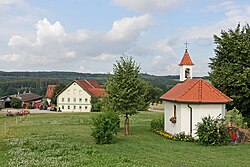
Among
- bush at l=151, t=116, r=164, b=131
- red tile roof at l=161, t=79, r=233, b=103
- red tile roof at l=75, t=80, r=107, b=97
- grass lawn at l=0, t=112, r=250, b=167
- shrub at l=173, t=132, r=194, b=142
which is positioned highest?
red tile roof at l=75, t=80, r=107, b=97

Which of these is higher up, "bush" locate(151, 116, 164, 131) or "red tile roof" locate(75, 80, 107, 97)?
"red tile roof" locate(75, 80, 107, 97)

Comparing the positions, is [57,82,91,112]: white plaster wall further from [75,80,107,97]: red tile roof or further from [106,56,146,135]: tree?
[106,56,146,135]: tree

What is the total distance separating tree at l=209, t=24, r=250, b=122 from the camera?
24844mm

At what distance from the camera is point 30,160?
15.9 m

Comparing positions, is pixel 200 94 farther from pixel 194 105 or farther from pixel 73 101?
pixel 73 101

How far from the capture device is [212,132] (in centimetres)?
2177

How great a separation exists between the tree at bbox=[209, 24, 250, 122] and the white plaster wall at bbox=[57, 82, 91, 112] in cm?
6124


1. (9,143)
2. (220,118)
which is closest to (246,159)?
(220,118)

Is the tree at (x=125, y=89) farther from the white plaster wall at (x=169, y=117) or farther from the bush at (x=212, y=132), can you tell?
the bush at (x=212, y=132)

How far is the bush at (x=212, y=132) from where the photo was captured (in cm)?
2191

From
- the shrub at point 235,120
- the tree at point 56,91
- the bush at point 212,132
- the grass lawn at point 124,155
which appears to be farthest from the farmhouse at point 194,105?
the tree at point 56,91

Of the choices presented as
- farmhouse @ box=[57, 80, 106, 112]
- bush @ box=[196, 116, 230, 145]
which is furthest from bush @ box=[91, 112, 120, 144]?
farmhouse @ box=[57, 80, 106, 112]

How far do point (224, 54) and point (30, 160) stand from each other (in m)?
17.7

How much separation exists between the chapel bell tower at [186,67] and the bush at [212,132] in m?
8.23
